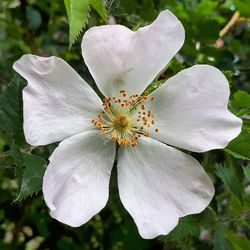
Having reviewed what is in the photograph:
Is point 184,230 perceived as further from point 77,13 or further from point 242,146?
point 77,13

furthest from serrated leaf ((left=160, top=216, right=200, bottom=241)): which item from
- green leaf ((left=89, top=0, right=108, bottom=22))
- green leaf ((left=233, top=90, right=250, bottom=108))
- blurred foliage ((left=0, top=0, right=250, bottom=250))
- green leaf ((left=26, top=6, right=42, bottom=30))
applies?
green leaf ((left=26, top=6, right=42, bottom=30))

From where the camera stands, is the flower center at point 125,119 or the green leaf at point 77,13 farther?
the flower center at point 125,119

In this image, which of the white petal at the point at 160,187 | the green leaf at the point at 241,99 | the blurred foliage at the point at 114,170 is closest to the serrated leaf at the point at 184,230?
the blurred foliage at the point at 114,170

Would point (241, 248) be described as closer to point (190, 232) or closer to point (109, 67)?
point (190, 232)

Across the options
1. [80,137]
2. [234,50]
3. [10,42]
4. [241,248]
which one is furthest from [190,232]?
[10,42]

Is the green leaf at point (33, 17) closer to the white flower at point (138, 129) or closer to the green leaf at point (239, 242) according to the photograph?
the white flower at point (138, 129)

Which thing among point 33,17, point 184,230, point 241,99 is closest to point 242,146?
point 241,99

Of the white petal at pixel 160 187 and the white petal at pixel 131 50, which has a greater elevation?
the white petal at pixel 131 50
